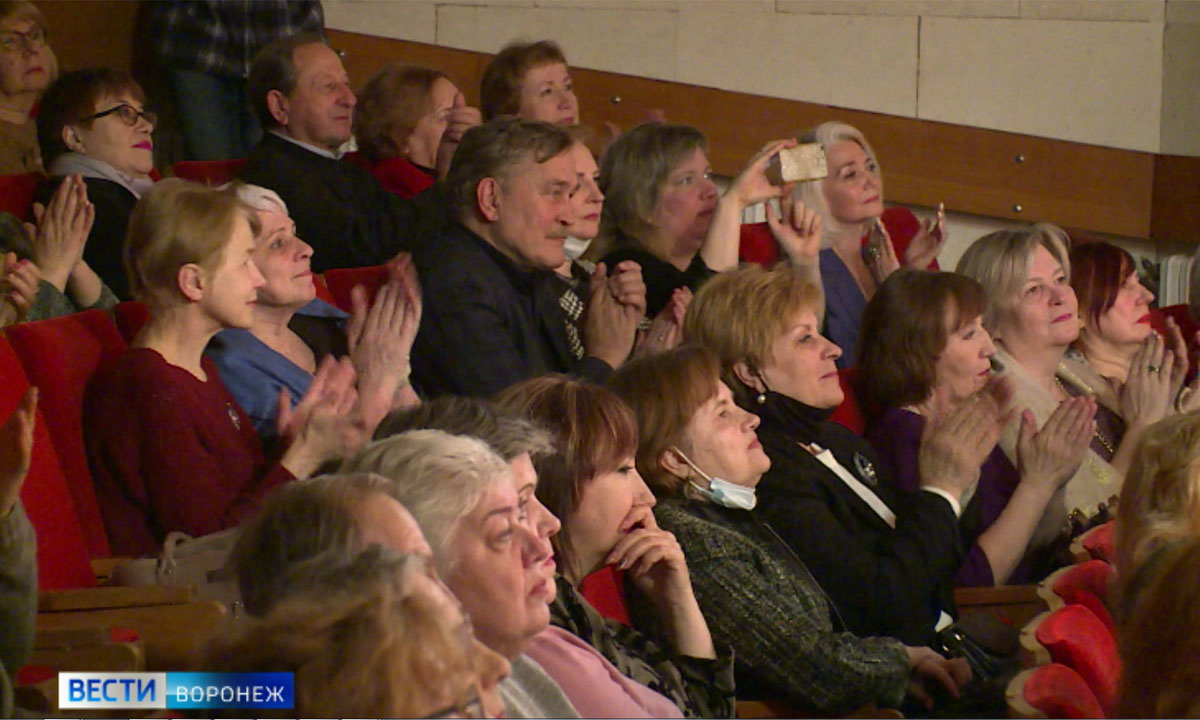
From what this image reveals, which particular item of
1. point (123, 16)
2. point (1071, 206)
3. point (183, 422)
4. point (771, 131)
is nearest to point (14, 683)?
point (183, 422)

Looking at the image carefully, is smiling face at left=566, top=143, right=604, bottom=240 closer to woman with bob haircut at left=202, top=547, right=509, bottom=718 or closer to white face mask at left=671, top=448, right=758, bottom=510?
white face mask at left=671, top=448, right=758, bottom=510

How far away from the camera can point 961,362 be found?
3.00 metres

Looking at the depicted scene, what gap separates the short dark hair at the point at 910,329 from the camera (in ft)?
9.80

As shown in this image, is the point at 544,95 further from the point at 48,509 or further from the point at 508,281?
the point at 48,509

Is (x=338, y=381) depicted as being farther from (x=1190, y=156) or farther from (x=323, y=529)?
(x=1190, y=156)

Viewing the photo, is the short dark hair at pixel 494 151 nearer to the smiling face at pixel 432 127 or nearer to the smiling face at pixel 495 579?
the smiling face at pixel 432 127

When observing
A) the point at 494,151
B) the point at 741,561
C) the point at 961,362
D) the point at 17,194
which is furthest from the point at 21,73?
the point at 741,561

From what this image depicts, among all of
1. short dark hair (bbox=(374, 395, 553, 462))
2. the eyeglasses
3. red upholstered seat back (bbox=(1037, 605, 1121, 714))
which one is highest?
the eyeglasses

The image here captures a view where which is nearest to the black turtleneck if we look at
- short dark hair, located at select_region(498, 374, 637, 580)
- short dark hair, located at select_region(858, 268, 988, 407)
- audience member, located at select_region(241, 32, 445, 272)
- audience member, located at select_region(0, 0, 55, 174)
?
short dark hair, located at select_region(858, 268, 988, 407)

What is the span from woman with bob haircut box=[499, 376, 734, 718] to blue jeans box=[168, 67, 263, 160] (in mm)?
2229

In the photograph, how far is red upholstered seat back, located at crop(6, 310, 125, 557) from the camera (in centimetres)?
214

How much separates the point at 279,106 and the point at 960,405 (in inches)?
63.9

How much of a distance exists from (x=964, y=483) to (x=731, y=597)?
2.19ft

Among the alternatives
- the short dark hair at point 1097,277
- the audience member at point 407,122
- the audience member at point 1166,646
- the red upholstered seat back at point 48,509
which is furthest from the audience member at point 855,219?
the audience member at point 1166,646
